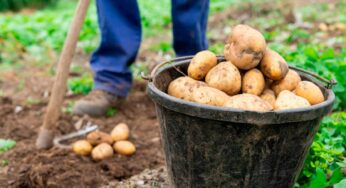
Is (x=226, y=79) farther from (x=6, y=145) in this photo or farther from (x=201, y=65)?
(x=6, y=145)

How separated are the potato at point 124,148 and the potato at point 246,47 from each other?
1.24m

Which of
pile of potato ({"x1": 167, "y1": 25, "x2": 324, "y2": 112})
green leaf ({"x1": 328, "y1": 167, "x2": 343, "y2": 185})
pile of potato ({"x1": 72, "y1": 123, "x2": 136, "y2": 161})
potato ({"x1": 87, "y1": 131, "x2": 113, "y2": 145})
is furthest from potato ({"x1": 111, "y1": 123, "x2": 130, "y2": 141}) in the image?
green leaf ({"x1": 328, "y1": 167, "x2": 343, "y2": 185})

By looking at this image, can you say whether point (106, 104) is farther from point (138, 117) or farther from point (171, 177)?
point (171, 177)

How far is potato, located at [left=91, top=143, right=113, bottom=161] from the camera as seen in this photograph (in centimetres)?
297

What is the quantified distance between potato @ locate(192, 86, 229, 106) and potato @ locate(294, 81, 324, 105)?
34cm

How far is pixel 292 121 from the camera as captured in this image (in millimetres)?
1792

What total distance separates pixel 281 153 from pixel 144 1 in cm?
853

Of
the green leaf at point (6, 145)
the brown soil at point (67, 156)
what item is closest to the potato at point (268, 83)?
the brown soil at point (67, 156)

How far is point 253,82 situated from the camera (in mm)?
2031

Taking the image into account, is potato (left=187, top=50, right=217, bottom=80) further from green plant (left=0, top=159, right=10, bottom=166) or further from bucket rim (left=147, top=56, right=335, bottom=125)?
green plant (left=0, top=159, right=10, bottom=166)

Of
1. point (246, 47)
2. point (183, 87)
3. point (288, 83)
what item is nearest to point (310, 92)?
point (288, 83)

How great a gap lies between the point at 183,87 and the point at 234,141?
37 centimetres

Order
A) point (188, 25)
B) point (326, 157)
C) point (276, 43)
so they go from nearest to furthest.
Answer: point (326, 157) → point (188, 25) → point (276, 43)

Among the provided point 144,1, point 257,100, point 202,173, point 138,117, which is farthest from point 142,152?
point 144,1
